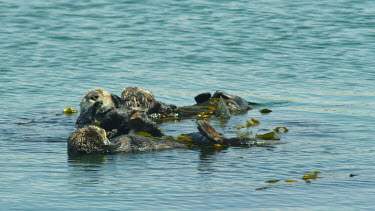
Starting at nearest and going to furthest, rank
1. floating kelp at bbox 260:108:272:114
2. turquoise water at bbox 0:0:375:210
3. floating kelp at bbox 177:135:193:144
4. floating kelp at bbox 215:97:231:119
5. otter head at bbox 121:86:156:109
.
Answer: turquoise water at bbox 0:0:375:210 → floating kelp at bbox 177:135:193:144 → floating kelp at bbox 215:97:231:119 → otter head at bbox 121:86:156:109 → floating kelp at bbox 260:108:272:114

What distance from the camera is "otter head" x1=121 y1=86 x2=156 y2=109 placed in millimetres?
10188

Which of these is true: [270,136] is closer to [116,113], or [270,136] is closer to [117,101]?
[116,113]

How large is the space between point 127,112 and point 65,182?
2371 mm

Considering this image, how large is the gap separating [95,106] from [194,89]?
365cm

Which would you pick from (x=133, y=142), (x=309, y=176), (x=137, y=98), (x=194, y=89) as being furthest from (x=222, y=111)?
(x=309, y=176)

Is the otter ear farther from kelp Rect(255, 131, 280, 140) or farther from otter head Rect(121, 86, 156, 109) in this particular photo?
kelp Rect(255, 131, 280, 140)

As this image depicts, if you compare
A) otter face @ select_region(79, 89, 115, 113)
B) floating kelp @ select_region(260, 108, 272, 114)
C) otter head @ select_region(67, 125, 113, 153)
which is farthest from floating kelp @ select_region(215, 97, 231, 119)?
otter head @ select_region(67, 125, 113, 153)

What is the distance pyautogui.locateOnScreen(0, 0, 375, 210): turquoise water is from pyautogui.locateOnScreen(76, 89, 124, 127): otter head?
0.95 feet

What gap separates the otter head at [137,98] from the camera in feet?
33.4

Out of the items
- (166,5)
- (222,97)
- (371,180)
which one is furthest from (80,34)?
(371,180)

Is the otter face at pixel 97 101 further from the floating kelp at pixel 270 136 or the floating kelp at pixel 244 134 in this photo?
the floating kelp at pixel 270 136

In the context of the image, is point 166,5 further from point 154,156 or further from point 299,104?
point 154,156

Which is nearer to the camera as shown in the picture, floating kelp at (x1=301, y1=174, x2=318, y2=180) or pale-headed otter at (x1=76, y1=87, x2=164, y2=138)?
floating kelp at (x1=301, y1=174, x2=318, y2=180)

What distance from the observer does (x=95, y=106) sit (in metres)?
9.35
